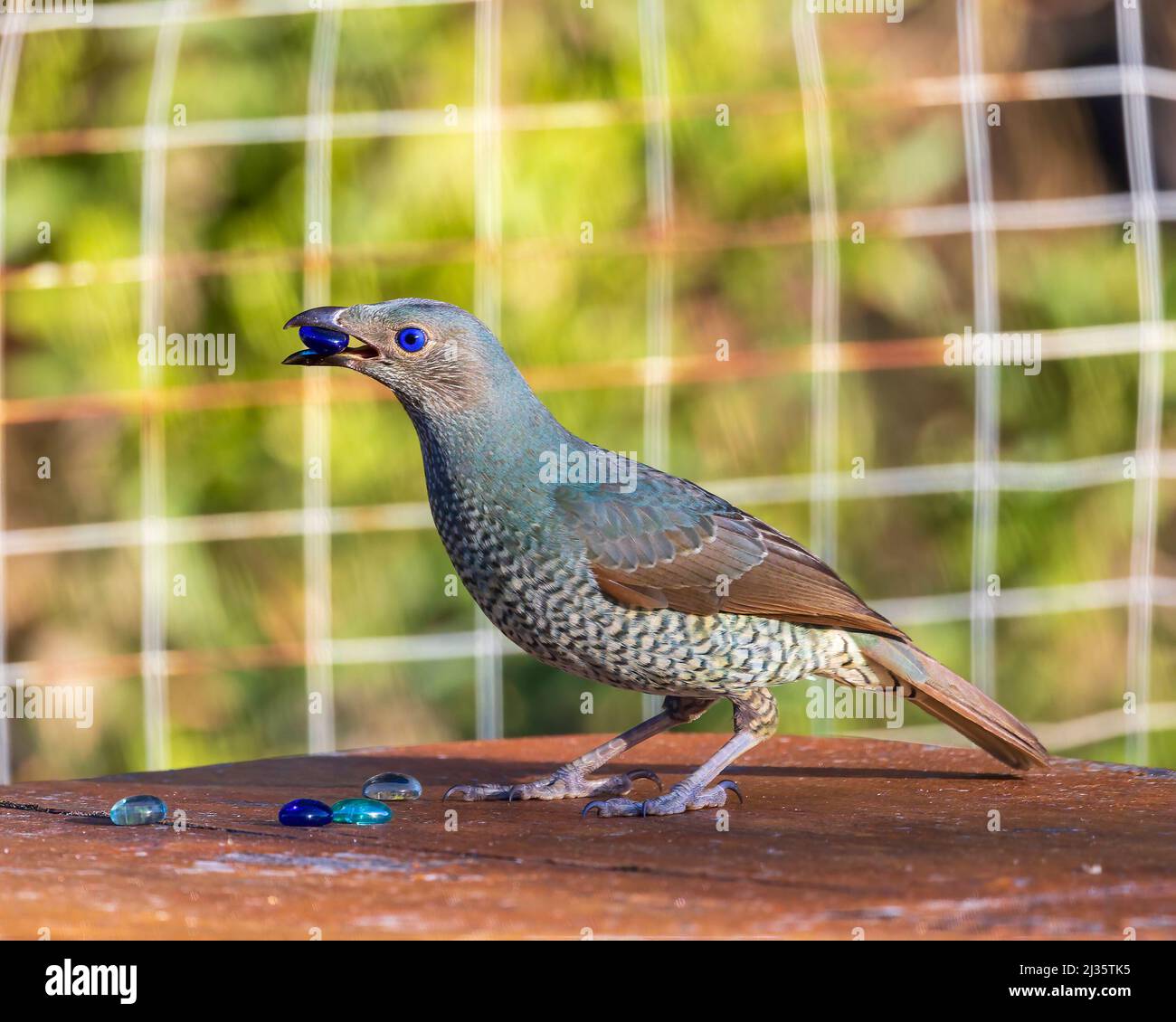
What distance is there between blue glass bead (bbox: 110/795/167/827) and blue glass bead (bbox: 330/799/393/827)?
343 millimetres

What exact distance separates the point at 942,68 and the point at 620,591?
14.8ft

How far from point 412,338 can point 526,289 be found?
2.45 meters

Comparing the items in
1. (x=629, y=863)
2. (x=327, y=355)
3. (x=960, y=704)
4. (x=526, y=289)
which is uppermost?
(x=526, y=289)

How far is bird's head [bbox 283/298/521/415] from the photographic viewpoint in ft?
13.0

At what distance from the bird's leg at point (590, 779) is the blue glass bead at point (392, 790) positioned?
0.28ft

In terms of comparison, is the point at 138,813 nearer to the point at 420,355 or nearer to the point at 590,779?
the point at 590,779

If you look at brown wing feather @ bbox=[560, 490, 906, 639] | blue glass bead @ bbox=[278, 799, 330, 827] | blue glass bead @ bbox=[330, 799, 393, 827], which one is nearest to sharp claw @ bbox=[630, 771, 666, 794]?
brown wing feather @ bbox=[560, 490, 906, 639]

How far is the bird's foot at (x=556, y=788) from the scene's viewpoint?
3.83 metres

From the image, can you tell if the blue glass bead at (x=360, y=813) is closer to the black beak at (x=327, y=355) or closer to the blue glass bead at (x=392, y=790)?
the blue glass bead at (x=392, y=790)

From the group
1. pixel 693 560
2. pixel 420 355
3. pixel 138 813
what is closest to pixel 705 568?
pixel 693 560

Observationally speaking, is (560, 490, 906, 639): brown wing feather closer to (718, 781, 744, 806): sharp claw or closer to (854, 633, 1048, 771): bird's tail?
(854, 633, 1048, 771): bird's tail

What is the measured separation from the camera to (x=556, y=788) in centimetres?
388
